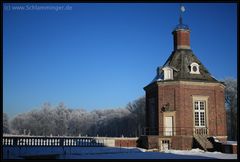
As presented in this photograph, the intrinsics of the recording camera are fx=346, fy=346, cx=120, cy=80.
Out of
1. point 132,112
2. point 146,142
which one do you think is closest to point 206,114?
point 146,142

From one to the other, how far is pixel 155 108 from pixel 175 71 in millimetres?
3661

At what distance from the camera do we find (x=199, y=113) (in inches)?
1131

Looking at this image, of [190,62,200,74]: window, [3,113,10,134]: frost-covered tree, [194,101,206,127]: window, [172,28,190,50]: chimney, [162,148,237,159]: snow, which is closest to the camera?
[162,148,237,159]: snow

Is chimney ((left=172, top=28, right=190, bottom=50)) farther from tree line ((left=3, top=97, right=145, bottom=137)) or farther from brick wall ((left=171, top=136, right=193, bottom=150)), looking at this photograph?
tree line ((left=3, top=97, right=145, bottom=137))

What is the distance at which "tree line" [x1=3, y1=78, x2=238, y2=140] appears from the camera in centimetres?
7494

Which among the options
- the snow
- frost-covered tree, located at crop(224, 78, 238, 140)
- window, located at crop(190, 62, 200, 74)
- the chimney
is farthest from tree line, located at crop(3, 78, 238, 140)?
the snow

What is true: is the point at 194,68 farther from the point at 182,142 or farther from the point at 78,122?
the point at 78,122

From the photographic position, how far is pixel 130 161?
54.3ft

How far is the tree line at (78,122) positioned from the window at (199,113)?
124 ft

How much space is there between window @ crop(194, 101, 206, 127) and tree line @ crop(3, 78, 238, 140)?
1484 inches

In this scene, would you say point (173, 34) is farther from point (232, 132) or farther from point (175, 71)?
point (232, 132)

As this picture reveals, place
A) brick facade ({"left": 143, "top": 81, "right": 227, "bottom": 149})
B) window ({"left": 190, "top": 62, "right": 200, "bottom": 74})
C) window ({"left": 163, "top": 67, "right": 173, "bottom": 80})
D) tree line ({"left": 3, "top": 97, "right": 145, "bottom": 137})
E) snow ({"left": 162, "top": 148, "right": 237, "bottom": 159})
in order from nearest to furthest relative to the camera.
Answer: snow ({"left": 162, "top": 148, "right": 237, "bottom": 159}) < brick facade ({"left": 143, "top": 81, "right": 227, "bottom": 149}) < window ({"left": 163, "top": 67, "right": 173, "bottom": 80}) < window ({"left": 190, "top": 62, "right": 200, "bottom": 74}) < tree line ({"left": 3, "top": 97, "right": 145, "bottom": 137})

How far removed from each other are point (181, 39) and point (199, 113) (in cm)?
773

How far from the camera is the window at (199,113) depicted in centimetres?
2853
